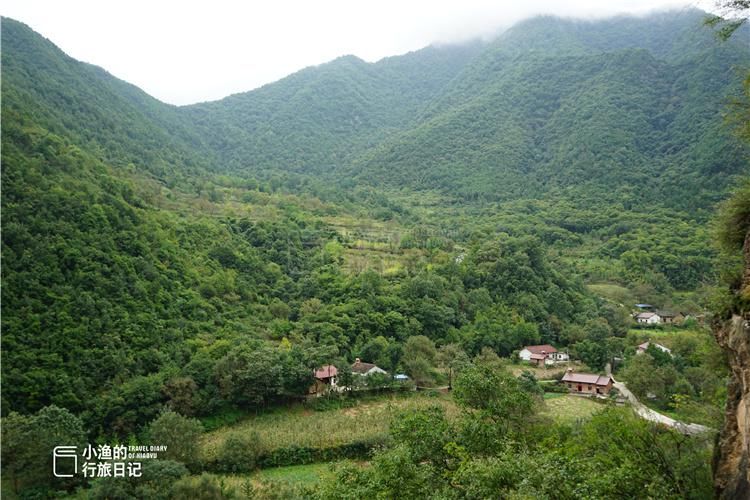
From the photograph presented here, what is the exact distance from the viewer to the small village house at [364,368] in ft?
100

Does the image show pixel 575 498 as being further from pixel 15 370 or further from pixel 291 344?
pixel 291 344

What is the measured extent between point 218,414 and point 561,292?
3147cm

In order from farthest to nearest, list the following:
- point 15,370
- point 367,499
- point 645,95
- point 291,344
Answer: point 645,95 < point 291,344 < point 15,370 < point 367,499

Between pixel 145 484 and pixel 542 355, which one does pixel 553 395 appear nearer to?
pixel 542 355

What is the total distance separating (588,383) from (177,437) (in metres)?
25.6

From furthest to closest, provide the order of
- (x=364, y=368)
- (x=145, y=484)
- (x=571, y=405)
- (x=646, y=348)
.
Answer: (x=646, y=348)
(x=364, y=368)
(x=571, y=405)
(x=145, y=484)

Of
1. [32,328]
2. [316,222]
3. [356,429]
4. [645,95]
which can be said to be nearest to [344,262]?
[316,222]

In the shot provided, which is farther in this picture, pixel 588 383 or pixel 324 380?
pixel 588 383

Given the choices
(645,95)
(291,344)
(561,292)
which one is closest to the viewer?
(291,344)

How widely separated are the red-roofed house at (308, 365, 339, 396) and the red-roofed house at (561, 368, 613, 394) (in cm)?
1587

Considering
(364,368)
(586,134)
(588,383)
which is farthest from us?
(586,134)

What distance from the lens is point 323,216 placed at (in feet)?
208

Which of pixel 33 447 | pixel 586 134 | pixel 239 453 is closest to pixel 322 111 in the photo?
pixel 586 134

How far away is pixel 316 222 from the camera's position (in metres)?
56.8
